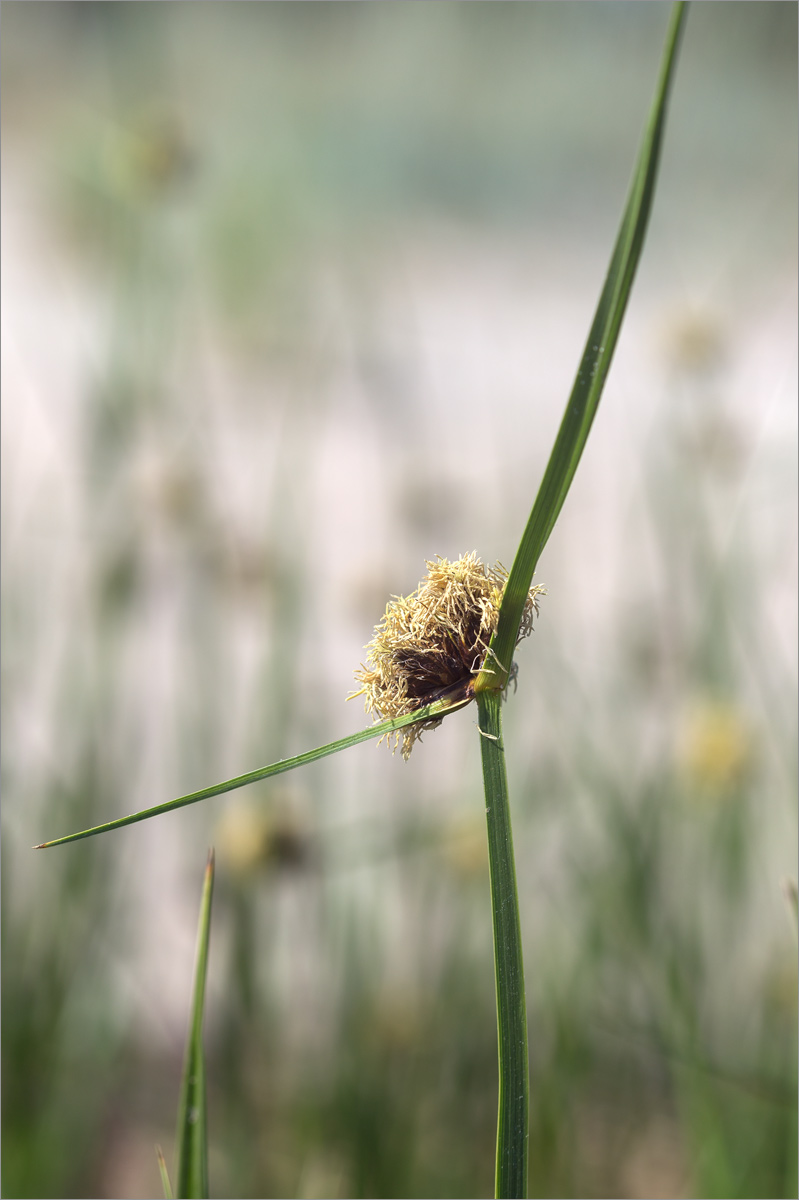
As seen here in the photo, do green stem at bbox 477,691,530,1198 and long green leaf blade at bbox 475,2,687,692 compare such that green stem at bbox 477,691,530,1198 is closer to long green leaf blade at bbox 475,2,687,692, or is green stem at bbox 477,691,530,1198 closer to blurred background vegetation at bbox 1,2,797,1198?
long green leaf blade at bbox 475,2,687,692

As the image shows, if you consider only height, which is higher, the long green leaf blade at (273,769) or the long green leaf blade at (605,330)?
the long green leaf blade at (605,330)

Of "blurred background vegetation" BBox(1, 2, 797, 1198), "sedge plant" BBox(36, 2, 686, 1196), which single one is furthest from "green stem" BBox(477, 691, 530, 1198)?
"blurred background vegetation" BBox(1, 2, 797, 1198)

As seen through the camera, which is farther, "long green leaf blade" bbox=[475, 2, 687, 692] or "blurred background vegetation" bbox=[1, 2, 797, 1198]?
"blurred background vegetation" bbox=[1, 2, 797, 1198]

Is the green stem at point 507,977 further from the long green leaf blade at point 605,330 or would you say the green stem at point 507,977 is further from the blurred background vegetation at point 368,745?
Answer: the blurred background vegetation at point 368,745

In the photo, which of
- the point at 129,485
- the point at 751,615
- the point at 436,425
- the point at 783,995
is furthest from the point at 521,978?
the point at 436,425

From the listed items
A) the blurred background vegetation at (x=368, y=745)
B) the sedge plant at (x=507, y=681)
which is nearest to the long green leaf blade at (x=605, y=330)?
the sedge plant at (x=507, y=681)

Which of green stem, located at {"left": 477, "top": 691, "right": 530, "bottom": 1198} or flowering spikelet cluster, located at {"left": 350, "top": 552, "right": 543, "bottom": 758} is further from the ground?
flowering spikelet cluster, located at {"left": 350, "top": 552, "right": 543, "bottom": 758}

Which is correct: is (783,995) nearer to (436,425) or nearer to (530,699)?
(530,699)
